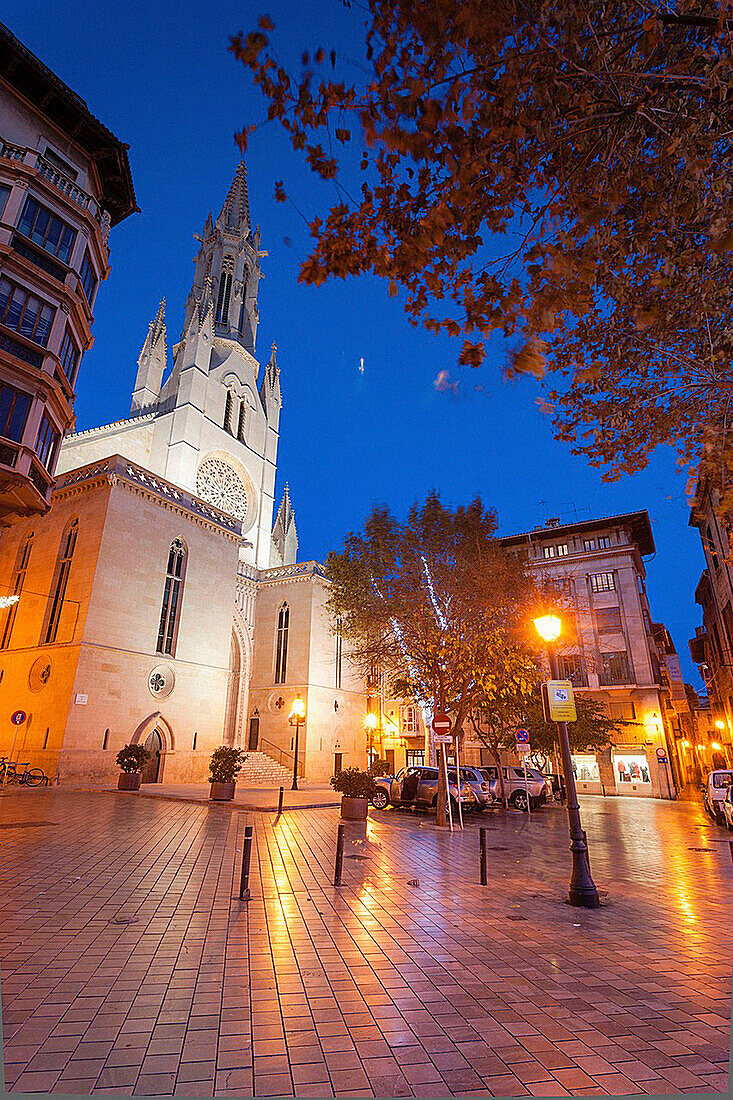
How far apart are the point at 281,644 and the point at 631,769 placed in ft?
78.5

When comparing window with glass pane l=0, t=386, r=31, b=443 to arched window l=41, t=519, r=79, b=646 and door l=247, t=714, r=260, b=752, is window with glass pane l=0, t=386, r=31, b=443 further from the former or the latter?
door l=247, t=714, r=260, b=752

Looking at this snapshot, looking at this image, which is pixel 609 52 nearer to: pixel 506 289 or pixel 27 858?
pixel 506 289

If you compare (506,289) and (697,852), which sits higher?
(506,289)

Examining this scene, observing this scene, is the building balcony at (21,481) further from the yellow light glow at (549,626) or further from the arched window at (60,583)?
the yellow light glow at (549,626)

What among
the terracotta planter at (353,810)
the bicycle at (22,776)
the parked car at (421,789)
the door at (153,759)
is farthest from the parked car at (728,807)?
the bicycle at (22,776)

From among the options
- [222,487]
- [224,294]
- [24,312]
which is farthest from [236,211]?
[24,312]

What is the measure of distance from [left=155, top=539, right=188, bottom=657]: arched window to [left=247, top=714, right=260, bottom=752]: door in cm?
1080

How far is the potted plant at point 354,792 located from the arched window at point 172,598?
41.2 feet

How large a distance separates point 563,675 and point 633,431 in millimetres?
34604

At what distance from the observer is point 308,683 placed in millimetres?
34188

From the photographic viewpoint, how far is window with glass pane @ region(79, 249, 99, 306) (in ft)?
71.8

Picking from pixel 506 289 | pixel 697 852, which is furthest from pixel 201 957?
pixel 697 852

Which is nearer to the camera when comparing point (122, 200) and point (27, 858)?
point (27, 858)

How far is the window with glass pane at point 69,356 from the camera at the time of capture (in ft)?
69.0
